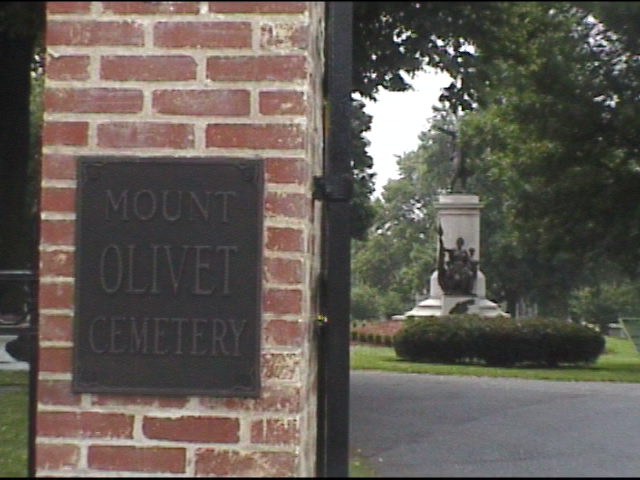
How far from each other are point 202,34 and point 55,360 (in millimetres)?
1111

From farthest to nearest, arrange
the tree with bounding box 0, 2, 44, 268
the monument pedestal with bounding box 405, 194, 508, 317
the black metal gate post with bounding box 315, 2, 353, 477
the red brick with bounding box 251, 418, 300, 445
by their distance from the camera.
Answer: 1. the monument pedestal with bounding box 405, 194, 508, 317
2. the tree with bounding box 0, 2, 44, 268
3. the black metal gate post with bounding box 315, 2, 353, 477
4. the red brick with bounding box 251, 418, 300, 445

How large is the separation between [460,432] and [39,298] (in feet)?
8.31

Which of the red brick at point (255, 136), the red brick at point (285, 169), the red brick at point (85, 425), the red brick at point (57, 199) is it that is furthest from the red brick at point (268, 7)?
the red brick at point (85, 425)

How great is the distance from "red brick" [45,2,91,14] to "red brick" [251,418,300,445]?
4.54 feet

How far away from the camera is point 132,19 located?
3.83 meters

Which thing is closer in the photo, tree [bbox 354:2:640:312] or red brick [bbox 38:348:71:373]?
red brick [bbox 38:348:71:373]

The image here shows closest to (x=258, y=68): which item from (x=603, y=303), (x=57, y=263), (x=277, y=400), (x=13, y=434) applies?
(x=57, y=263)

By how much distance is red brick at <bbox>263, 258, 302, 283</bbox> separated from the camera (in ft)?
12.4

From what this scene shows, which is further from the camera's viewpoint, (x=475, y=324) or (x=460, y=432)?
(x=475, y=324)

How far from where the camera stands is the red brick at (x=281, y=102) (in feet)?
12.4

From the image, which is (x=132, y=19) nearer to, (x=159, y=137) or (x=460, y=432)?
(x=159, y=137)

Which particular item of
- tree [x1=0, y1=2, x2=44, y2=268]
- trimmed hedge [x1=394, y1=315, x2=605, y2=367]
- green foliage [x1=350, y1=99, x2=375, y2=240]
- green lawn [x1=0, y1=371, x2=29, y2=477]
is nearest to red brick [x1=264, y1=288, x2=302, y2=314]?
tree [x1=0, y1=2, x2=44, y2=268]

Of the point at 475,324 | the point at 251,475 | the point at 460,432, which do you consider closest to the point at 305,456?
the point at 251,475

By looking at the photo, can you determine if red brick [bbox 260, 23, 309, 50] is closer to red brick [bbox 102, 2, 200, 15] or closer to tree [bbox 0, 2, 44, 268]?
red brick [bbox 102, 2, 200, 15]
